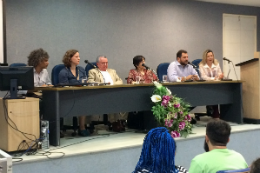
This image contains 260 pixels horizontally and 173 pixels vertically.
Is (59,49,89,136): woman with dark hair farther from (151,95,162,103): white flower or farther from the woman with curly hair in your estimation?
(151,95,162,103): white flower

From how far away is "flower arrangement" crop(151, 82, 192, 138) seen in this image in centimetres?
375

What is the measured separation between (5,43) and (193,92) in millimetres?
2700

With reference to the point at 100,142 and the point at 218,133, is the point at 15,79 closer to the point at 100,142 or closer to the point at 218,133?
the point at 100,142

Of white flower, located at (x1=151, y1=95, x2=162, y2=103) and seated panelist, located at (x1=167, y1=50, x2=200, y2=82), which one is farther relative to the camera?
seated panelist, located at (x1=167, y1=50, x2=200, y2=82)

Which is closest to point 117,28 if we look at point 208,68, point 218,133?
point 208,68

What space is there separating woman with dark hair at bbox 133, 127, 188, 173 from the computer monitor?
184 cm

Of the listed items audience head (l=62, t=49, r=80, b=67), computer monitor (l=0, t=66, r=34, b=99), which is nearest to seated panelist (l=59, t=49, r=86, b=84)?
audience head (l=62, t=49, r=80, b=67)

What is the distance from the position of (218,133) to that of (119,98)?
185 centimetres


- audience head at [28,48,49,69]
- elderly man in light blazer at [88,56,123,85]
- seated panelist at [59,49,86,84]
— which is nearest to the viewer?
audience head at [28,48,49,69]

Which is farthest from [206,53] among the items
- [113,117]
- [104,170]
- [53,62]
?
[104,170]

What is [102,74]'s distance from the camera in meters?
4.55

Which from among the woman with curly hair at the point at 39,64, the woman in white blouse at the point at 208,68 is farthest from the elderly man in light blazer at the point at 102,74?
the woman in white blouse at the point at 208,68

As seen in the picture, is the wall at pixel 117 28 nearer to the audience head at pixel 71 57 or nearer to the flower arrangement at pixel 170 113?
the audience head at pixel 71 57

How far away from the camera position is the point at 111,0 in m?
5.91
